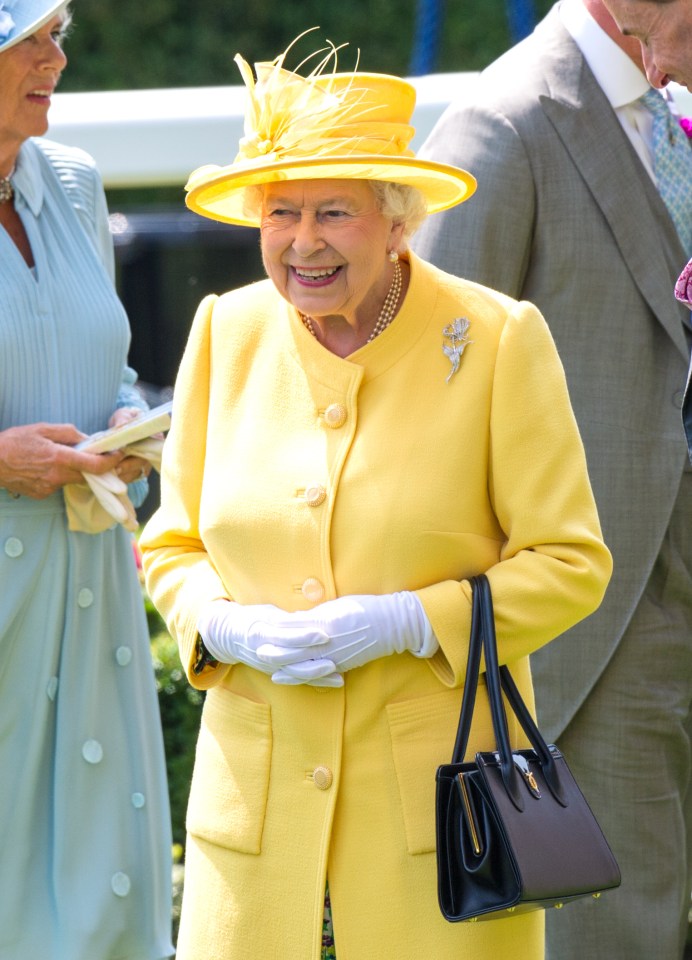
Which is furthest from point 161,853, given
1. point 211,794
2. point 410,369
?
point 410,369

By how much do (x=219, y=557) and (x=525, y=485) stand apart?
583 mm

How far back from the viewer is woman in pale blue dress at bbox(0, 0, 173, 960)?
3668 mm

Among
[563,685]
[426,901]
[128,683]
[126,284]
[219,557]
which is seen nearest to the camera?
[426,901]

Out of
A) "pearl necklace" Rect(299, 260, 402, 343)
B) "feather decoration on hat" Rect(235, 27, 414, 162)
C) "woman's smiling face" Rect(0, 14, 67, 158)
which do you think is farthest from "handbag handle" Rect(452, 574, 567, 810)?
"woman's smiling face" Rect(0, 14, 67, 158)

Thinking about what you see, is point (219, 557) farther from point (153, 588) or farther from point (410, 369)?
point (410, 369)

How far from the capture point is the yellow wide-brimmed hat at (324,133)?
2.80 m

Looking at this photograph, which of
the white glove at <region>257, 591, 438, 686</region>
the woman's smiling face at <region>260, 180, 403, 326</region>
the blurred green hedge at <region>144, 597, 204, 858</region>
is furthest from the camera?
the blurred green hedge at <region>144, 597, 204, 858</region>

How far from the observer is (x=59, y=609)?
3.78 metres

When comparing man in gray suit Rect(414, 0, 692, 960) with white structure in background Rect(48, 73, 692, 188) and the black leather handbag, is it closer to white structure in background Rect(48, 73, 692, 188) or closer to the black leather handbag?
the black leather handbag

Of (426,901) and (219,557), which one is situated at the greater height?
(219,557)

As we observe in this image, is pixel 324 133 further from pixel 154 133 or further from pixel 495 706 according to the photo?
pixel 154 133

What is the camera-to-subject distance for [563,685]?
3604 mm

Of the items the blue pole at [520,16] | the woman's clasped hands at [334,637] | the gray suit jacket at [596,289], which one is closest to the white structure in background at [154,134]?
the blue pole at [520,16]

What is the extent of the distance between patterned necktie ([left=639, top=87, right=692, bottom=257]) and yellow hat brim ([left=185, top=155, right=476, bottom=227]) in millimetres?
784
